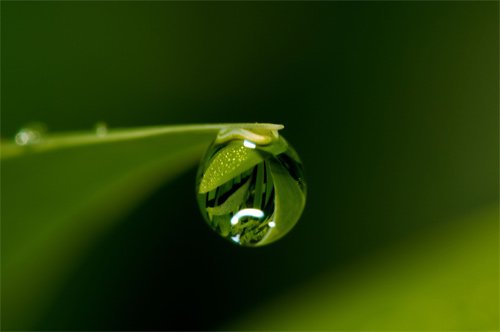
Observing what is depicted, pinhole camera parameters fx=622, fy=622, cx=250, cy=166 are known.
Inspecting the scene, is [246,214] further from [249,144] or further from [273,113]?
[273,113]

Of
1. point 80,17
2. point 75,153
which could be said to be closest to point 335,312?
point 75,153

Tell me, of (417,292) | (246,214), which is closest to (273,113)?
(417,292)

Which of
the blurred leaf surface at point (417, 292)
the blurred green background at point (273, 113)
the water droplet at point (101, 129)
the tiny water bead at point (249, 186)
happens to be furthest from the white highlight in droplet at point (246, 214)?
the blurred green background at point (273, 113)

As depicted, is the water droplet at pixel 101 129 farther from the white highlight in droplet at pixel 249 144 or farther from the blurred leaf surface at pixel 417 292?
the blurred leaf surface at pixel 417 292

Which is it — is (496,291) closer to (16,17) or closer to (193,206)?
(193,206)

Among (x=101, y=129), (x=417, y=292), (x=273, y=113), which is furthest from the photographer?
(x=273, y=113)

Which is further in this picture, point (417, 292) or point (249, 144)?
point (417, 292)
